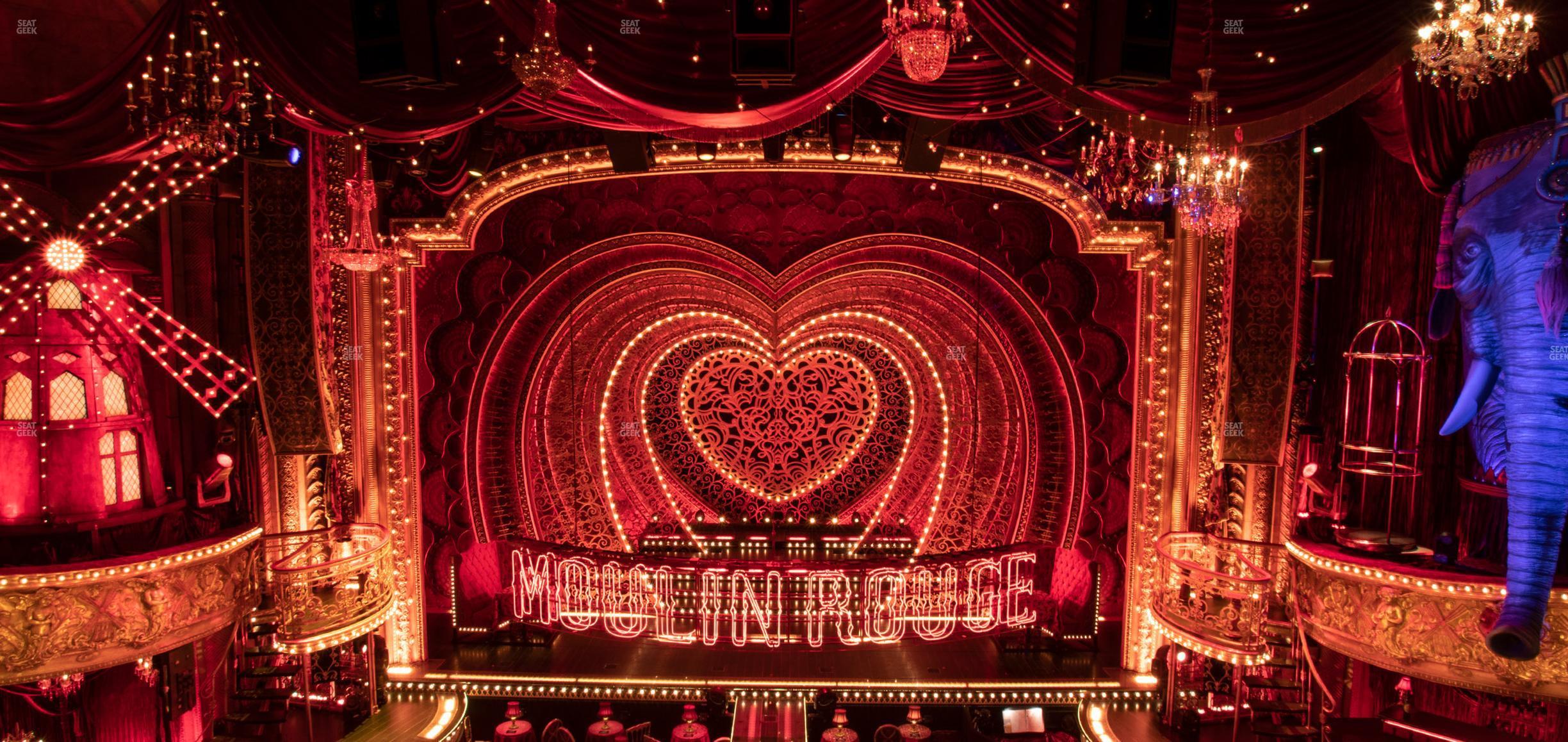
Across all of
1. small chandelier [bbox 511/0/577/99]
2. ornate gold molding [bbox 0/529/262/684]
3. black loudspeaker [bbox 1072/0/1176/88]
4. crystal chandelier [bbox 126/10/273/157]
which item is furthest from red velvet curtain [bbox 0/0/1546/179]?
ornate gold molding [bbox 0/529/262/684]

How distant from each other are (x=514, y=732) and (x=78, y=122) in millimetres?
5082

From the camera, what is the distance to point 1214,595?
5.75m

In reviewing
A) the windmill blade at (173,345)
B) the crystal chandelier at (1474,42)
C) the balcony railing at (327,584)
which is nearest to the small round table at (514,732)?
the balcony railing at (327,584)

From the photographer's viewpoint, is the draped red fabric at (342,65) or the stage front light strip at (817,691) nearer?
the draped red fabric at (342,65)

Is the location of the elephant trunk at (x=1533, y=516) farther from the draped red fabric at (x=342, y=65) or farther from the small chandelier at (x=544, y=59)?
the draped red fabric at (x=342, y=65)

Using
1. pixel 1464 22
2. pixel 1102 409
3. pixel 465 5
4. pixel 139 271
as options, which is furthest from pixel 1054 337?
pixel 139 271

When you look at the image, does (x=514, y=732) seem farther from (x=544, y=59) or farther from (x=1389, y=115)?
(x=1389, y=115)

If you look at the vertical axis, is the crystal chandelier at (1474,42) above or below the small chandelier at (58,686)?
above

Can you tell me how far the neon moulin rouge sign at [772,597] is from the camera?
695 cm

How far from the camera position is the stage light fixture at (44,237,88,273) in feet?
17.5

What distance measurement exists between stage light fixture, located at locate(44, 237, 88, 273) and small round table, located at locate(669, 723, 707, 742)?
5.29 m

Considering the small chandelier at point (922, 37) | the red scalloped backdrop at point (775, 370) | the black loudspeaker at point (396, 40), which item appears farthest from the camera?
the red scalloped backdrop at point (775, 370)

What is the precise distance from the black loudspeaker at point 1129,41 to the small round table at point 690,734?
212 inches

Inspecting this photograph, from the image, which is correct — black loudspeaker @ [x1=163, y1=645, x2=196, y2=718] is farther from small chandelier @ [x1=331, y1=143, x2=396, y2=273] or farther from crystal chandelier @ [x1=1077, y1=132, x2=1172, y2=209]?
crystal chandelier @ [x1=1077, y1=132, x2=1172, y2=209]
